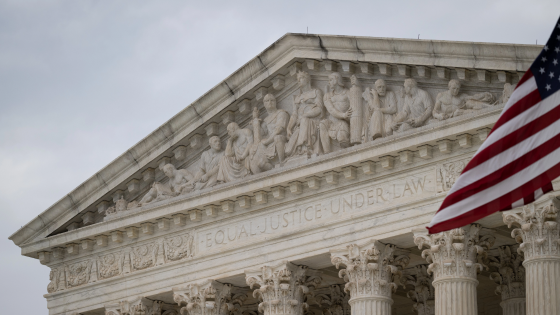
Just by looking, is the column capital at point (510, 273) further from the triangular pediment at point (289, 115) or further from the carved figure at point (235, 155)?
the carved figure at point (235, 155)

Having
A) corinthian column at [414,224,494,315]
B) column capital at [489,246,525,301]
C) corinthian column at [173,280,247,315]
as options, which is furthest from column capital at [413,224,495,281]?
corinthian column at [173,280,247,315]

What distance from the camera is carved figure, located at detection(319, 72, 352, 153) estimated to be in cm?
3180

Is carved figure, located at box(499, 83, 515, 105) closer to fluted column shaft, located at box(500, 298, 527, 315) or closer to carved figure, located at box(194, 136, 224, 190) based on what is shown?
fluted column shaft, located at box(500, 298, 527, 315)

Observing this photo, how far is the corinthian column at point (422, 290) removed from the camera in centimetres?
3509

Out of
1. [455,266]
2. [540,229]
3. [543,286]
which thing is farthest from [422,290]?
[543,286]

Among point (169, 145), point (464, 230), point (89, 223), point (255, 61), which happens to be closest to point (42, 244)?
point (89, 223)

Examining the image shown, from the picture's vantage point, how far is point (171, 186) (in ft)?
118

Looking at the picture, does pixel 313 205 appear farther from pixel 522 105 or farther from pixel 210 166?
pixel 522 105

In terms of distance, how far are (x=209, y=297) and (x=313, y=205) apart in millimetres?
4550

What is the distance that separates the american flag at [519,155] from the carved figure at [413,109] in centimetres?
1203

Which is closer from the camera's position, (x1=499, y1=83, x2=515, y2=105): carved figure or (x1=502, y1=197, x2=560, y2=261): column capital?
(x1=502, y1=197, x2=560, y2=261): column capital

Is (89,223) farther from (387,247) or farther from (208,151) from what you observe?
(387,247)

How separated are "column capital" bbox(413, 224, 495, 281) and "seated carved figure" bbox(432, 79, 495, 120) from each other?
9.98 ft

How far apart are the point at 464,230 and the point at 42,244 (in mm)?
15293
